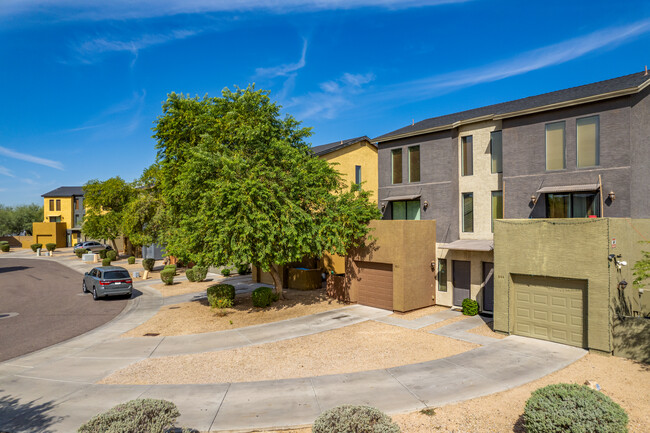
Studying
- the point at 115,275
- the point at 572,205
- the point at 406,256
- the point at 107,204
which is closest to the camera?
the point at 572,205

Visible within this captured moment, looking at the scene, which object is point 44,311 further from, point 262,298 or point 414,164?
point 414,164

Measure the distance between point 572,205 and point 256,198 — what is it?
44.8 ft

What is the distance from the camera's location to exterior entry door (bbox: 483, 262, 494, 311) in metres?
17.8

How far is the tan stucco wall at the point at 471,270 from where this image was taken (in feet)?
59.4

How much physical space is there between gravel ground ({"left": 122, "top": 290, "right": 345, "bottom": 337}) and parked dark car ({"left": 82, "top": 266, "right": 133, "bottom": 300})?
4003 mm

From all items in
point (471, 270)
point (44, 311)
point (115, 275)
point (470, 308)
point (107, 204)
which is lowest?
point (44, 311)

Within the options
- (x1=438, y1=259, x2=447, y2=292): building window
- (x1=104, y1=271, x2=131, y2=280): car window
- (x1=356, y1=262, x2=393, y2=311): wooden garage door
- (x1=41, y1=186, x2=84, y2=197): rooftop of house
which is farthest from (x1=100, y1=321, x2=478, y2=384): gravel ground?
(x1=41, y1=186, x2=84, y2=197): rooftop of house

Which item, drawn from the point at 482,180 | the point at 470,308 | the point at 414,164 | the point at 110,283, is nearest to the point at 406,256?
the point at 470,308

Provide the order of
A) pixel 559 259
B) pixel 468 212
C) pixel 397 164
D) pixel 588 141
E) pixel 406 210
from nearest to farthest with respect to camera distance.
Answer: pixel 559 259
pixel 588 141
pixel 468 212
pixel 406 210
pixel 397 164

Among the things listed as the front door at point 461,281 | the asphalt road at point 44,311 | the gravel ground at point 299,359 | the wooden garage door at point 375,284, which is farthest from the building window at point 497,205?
the asphalt road at point 44,311

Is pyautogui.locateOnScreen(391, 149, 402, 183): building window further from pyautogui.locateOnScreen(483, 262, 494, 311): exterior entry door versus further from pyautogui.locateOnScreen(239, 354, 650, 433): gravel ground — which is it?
pyautogui.locateOnScreen(239, 354, 650, 433): gravel ground

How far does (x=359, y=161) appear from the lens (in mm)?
29703

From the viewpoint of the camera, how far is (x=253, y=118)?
66.1 ft

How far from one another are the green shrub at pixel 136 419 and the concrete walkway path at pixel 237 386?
194 centimetres
